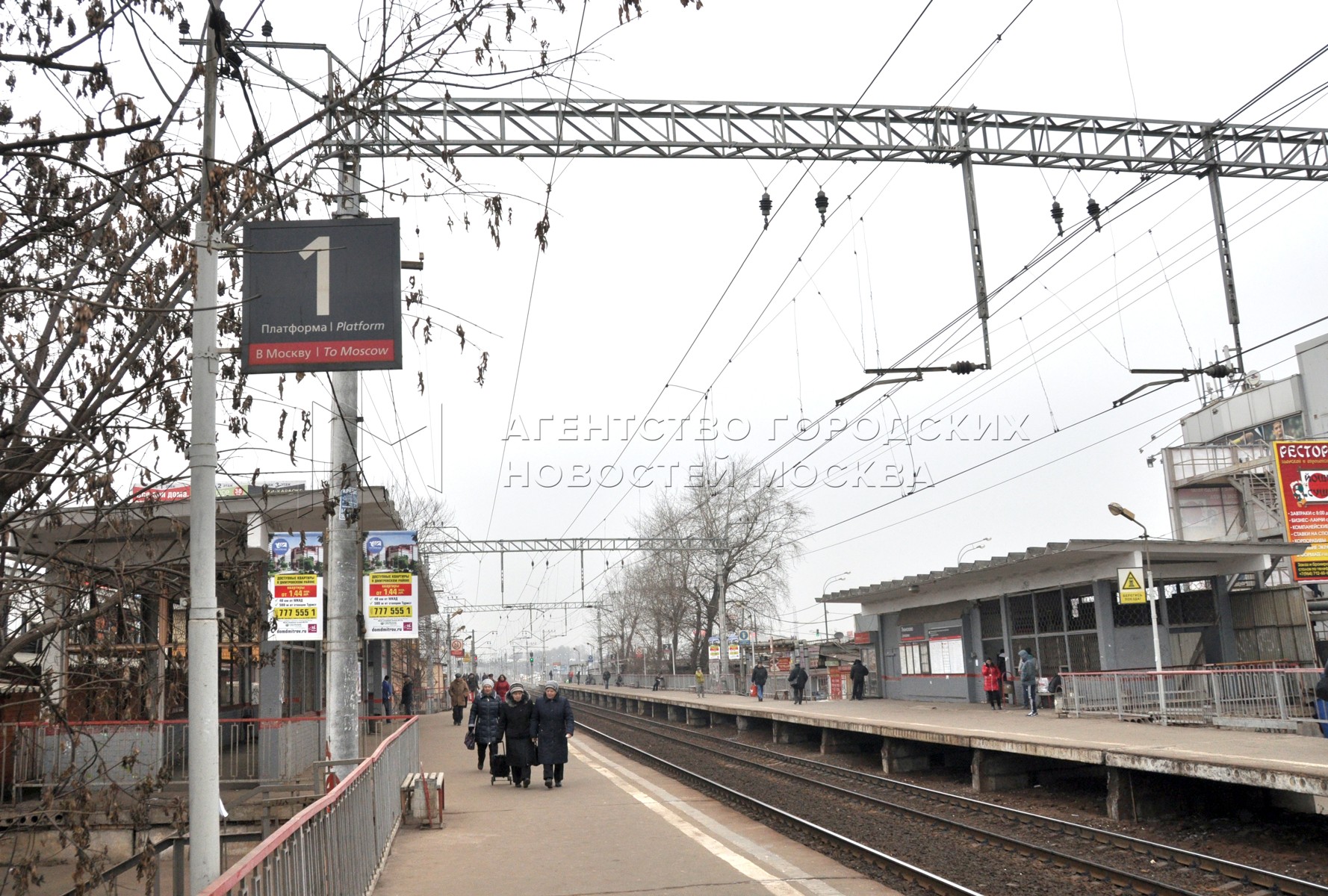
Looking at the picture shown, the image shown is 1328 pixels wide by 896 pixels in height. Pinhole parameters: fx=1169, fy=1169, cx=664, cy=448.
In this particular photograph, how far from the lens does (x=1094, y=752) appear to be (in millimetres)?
14336

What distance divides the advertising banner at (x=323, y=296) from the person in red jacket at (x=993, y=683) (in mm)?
23475

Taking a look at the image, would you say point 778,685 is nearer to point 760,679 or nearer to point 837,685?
point 837,685

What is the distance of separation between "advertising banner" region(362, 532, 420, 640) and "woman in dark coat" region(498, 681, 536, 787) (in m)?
1.76

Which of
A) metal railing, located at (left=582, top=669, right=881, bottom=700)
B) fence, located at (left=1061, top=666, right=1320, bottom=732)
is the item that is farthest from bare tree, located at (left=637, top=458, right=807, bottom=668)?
fence, located at (left=1061, top=666, right=1320, bottom=732)

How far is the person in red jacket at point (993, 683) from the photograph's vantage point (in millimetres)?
28016

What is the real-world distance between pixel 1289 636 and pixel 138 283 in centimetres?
2686

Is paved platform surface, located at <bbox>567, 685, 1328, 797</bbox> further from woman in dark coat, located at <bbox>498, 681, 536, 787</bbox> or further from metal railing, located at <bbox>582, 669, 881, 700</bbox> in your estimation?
metal railing, located at <bbox>582, 669, 881, 700</bbox>

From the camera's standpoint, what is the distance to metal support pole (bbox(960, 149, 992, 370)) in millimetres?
14266

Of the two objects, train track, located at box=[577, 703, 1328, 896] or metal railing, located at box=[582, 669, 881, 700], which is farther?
metal railing, located at box=[582, 669, 881, 700]

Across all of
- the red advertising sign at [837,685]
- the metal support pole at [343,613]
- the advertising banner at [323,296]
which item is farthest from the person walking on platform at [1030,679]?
the advertising banner at [323,296]

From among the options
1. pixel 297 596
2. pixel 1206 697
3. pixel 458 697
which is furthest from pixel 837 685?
pixel 297 596

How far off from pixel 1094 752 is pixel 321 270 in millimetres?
11272

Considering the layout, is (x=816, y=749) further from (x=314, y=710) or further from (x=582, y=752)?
(x=314, y=710)

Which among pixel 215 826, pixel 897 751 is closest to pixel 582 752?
pixel 897 751
